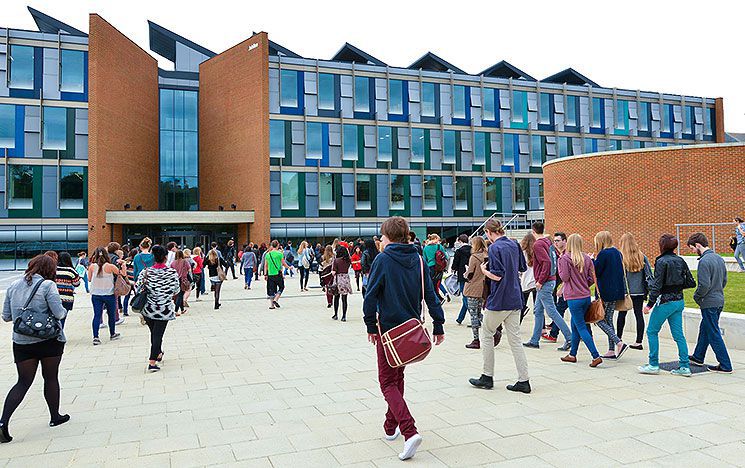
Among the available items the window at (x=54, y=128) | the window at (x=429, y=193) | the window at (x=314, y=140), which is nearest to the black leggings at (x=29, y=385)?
the window at (x=54, y=128)

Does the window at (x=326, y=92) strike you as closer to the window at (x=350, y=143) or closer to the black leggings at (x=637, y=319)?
the window at (x=350, y=143)

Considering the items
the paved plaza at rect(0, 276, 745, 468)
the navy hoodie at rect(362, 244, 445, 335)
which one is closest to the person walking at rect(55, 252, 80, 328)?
the paved plaza at rect(0, 276, 745, 468)

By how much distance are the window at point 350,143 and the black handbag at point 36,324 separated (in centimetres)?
3636

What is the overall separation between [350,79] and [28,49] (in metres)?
20.3

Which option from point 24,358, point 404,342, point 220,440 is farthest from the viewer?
point 24,358

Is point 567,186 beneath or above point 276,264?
above

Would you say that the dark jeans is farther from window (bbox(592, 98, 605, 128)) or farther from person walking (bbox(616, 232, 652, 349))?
window (bbox(592, 98, 605, 128))

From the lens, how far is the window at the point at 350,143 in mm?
41156

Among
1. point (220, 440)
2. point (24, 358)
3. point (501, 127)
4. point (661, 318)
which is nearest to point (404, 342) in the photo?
point (220, 440)

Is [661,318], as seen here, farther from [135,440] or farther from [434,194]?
[434,194]

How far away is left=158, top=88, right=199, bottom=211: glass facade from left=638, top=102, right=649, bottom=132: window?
36778 millimetres

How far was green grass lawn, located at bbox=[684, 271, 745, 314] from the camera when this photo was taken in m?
9.55

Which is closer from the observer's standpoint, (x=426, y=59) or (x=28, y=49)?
(x=28, y=49)

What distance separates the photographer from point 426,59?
45.0 m
